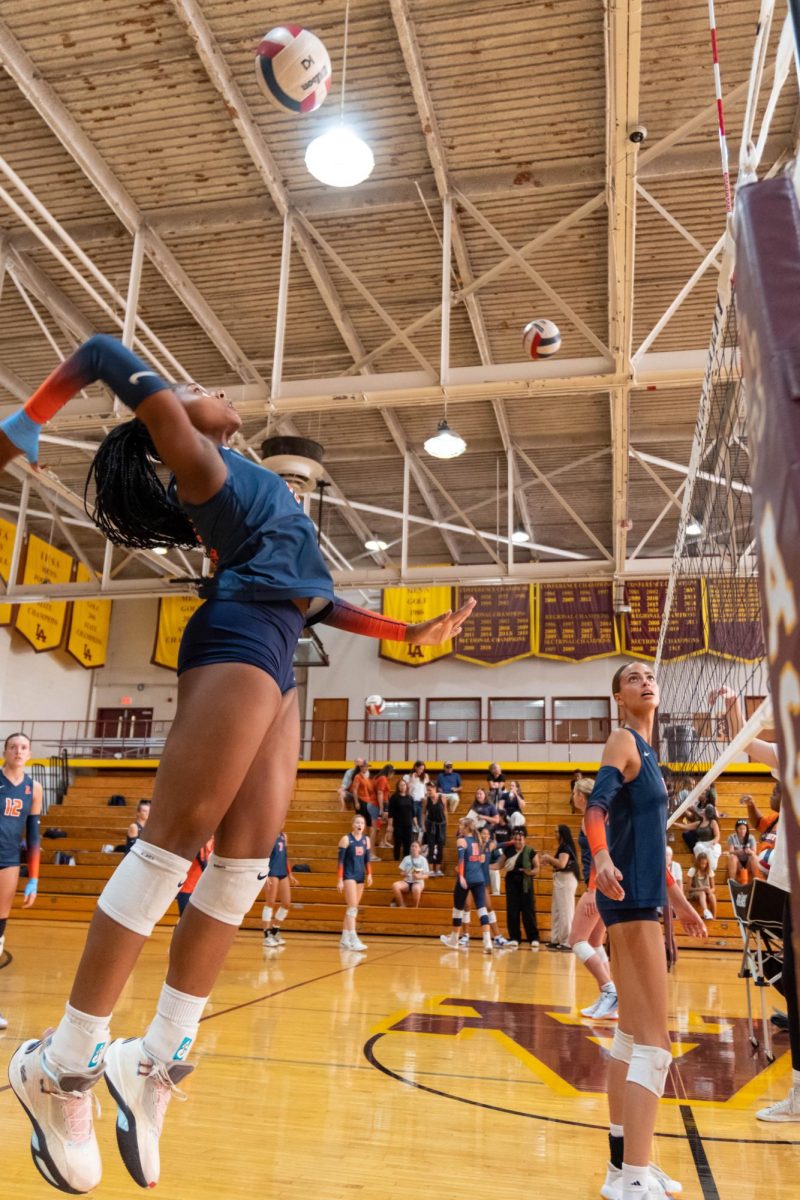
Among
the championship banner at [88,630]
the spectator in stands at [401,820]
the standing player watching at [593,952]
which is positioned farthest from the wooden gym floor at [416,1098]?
the championship banner at [88,630]

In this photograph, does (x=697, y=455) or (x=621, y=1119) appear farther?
(x=697, y=455)

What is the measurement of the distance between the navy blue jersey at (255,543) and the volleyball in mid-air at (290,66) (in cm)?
554

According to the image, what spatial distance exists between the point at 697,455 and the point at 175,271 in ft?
31.3

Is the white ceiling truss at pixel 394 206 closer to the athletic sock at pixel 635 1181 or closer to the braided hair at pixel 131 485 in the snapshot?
the braided hair at pixel 131 485

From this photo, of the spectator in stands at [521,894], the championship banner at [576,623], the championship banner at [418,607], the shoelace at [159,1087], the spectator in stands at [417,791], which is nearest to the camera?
the shoelace at [159,1087]

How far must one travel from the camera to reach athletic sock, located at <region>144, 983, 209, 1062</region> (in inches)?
87.4

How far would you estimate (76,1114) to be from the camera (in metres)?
2.06

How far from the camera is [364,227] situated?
1217 cm

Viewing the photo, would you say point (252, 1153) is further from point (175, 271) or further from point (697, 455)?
point (175, 271)

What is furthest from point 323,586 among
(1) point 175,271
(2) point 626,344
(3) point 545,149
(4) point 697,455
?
(1) point 175,271

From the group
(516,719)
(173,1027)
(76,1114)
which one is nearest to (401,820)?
(516,719)

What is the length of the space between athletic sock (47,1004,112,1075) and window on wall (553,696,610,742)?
2304 centimetres

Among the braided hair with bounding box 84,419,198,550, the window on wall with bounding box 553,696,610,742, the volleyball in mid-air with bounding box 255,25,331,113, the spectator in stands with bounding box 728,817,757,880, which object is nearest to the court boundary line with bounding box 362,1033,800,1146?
the braided hair with bounding box 84,419,198,550

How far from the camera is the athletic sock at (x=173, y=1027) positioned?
7.29ft
